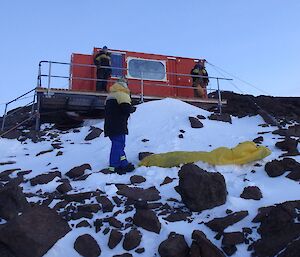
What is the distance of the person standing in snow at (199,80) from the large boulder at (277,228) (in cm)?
1196

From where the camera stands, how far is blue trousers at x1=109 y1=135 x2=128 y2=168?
8.77 meters

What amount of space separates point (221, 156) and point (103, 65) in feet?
28.0

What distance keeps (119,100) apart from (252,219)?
4258 millimetres

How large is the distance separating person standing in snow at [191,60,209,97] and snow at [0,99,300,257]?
392 cm

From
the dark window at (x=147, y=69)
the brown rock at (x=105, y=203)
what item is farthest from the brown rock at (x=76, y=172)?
the dark window at (x=147, y=69)

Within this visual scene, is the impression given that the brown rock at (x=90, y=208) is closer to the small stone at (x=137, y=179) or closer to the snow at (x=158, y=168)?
the snow at (x=158, y=168)

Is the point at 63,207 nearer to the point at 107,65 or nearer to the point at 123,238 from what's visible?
the point at 123,238

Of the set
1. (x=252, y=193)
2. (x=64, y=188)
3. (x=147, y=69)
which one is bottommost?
(x=252, y=193)

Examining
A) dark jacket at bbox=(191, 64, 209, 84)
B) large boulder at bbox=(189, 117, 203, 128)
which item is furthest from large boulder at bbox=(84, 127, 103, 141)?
dark jacket at bbox=(191, 64, 209, 84)

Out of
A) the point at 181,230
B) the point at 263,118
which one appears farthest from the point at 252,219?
the point at 263,118

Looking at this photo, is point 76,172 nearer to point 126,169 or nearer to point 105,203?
point 126,169

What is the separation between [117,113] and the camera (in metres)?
9.05

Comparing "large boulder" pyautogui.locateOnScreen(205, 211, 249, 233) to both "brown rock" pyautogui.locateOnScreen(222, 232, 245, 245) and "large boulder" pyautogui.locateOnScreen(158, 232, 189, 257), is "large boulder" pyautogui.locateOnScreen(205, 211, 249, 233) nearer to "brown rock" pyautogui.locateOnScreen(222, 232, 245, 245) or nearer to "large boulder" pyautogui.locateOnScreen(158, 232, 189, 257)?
"brown rock" pyautogui.locateOnScreen(222, 232, 245, 245)

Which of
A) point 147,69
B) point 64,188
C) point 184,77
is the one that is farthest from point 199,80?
point 64,188
